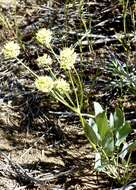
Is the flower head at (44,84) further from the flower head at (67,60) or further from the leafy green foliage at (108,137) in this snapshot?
the leafy green foliage at (108,137)

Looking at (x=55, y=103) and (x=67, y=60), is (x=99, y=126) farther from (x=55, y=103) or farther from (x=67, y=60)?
(x=55, y=103)

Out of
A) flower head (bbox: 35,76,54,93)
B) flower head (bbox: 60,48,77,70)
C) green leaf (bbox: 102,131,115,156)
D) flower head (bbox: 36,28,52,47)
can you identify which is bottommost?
green leaf (bbox: 102,131,115,156)

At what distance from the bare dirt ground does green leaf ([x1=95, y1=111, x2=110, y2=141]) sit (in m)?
0.20

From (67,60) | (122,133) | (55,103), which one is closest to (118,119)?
(122,133)

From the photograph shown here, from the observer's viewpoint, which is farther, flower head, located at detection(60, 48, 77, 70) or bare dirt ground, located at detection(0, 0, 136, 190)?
bare dirt ground, located at detection(0, 0, 136, 190)

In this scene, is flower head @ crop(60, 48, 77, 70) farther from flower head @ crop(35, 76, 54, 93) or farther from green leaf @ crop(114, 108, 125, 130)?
green leaf @ crop(114, 108, 125, 130)

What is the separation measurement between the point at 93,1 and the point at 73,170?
112 cm

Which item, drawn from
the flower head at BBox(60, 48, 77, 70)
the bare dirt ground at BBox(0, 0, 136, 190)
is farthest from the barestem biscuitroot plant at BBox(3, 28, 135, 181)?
the bare dirt ground at BBox(0, 0, 136, 190)

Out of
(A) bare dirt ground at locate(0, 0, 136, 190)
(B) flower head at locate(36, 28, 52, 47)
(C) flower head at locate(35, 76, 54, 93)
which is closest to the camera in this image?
(C) flower head at locate(35, 76, 54, 93)

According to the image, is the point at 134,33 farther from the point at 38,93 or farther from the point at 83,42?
the point at 38,93

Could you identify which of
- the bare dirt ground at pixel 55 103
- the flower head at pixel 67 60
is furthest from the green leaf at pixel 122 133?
the flower head at pixel 67 60

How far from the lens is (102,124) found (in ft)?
5.38

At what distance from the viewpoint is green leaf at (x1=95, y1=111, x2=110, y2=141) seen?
5.33 feet

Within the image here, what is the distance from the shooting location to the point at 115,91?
2.08 meters
